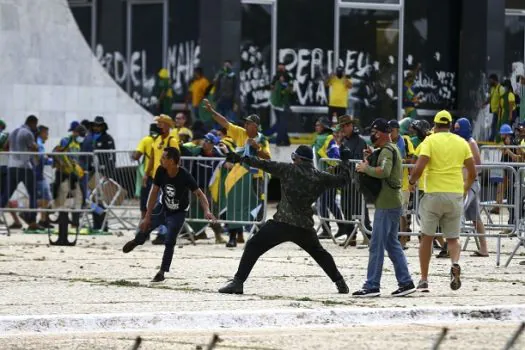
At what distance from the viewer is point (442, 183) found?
15219 mm

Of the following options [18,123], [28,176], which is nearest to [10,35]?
[18,123]

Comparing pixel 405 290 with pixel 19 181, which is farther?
pixel 19 181

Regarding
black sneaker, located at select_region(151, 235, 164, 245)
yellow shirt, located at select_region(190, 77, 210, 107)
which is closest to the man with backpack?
black sneaker, located at select_region(151, 235, 164, 245)

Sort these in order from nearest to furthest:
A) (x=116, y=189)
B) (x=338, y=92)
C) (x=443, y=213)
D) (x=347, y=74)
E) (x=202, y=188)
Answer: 1. (x=443, y=213)
2. (x=202, y=188)
3. (x=116, y=189)
4. (x=338, y=92)
5. (x=347, y=74)

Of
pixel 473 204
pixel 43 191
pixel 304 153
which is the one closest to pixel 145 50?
pixel 43 191

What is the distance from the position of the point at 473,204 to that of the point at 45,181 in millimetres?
7860

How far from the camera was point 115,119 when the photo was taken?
32688mm

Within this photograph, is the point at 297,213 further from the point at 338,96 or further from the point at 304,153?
the point at 338,96

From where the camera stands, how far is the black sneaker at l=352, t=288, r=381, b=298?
1473 cm

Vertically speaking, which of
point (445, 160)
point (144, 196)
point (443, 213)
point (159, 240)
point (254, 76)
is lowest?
point (159, 240)

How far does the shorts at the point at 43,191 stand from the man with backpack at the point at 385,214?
10.3 meters

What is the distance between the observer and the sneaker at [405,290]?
14.8 metres

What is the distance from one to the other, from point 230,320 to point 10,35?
20158mm

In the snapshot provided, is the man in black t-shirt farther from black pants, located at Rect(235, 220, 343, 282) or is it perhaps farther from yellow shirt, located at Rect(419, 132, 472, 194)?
yellow shirt, located at Rect(419, 132, 472, 194)
